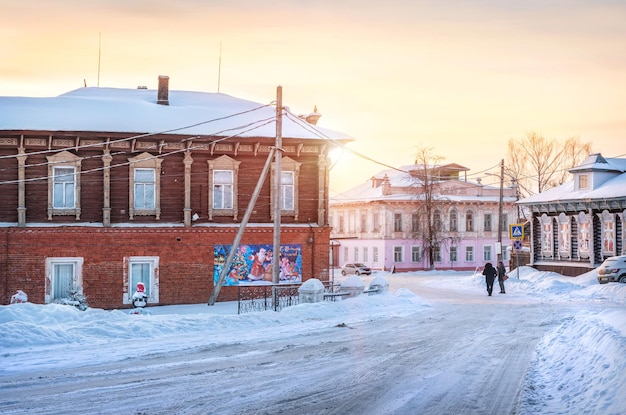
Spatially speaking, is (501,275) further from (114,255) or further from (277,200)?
(114,255)

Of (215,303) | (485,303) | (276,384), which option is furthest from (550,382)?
(215,303)

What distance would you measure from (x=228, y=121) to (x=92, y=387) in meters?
22.1

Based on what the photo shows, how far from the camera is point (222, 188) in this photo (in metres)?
33.5

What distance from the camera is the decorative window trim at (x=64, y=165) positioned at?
31391 millimetres

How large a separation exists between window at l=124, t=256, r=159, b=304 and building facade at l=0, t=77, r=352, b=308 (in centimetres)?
4

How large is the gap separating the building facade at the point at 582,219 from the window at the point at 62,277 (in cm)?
2752

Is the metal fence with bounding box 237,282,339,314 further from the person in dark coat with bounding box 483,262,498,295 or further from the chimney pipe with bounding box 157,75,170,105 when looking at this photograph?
the chimney pipe with bounding box 157,75,170,105

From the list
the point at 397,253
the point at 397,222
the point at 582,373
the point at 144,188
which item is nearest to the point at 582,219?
the point at 144,188

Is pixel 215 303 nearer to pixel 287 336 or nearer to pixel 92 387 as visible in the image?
pixel 287 336

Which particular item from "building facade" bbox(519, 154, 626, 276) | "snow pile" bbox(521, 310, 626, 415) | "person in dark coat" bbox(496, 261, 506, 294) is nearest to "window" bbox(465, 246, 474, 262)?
"building facade" bbox(519, 154, 626, 276)

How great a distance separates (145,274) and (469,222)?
4779cm

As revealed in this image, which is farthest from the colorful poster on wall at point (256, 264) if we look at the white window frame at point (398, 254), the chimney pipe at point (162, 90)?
the white window frame at point (398, 254)

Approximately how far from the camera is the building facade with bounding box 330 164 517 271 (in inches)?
2773

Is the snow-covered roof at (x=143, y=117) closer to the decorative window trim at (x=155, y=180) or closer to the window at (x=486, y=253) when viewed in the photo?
the decorative window trim at (x=155, y=180)
